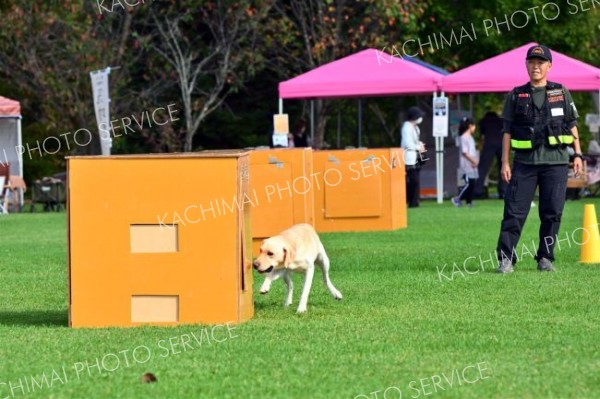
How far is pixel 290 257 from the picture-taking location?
1025cm

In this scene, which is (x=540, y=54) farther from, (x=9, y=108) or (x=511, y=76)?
(x=9, y=108)

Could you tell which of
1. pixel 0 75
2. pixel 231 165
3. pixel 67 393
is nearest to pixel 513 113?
pixel 231 165

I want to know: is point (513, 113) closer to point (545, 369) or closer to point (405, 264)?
point (405, 264)

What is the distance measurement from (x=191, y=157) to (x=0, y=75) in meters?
30.5

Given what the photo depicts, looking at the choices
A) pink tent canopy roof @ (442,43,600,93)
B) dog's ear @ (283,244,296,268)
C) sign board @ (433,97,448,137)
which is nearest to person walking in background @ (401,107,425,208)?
sign board @ (433,97,448,137)

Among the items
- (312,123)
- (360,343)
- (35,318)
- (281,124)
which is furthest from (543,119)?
(312,123)

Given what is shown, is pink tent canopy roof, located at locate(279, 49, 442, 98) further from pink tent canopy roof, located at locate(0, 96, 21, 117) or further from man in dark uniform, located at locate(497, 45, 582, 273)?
man in dark uniform, located at locate(497, 45, 582, 273)

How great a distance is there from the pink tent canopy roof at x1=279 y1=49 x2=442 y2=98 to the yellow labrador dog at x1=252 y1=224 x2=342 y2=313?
61.9ft

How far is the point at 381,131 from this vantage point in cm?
4256

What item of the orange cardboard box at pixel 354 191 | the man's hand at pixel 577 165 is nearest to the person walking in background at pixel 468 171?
the orange cardboard box at pixel 354 191

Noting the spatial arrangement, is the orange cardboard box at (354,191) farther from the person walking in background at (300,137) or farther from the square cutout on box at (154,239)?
the square cutout on box at (154,239)

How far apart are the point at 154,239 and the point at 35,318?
4.78ft

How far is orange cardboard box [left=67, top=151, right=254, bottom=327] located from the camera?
9.29m

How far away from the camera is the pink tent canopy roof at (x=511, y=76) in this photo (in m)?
28.0
